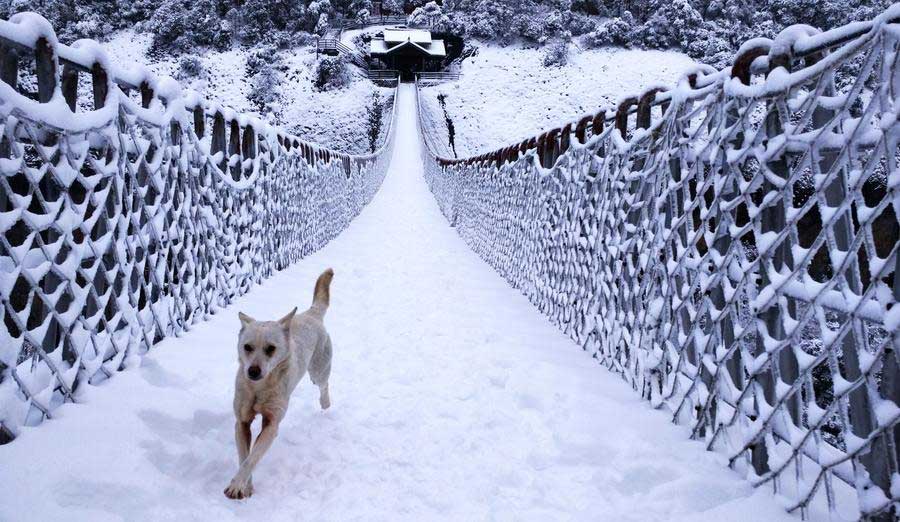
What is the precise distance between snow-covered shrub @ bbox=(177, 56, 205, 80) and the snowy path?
5386cm

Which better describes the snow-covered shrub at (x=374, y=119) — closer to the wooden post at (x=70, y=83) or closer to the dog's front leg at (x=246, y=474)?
the wooden post at (x=70, y=83)

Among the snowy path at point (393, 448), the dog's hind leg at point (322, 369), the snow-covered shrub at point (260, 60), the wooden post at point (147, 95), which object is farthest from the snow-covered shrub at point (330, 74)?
the dog's hind leg at point (322, 369)

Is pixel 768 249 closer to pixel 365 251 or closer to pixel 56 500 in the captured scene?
pixel 56 500

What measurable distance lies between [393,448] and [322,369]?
64 centimetres

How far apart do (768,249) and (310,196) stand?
7541 mm

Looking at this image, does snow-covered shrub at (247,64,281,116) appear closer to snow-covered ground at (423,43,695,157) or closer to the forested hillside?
the forested hillside

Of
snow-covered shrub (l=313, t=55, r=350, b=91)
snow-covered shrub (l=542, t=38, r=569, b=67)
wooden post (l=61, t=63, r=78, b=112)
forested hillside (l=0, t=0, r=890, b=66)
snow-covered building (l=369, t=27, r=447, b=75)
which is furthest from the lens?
snow-covered building (l=369, t=27, r=447, b=75)

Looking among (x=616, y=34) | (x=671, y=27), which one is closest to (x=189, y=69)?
(x=616, y=34)

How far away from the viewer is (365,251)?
8.78m

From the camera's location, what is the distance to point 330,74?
47.9m

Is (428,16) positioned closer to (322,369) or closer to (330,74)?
(330,74)

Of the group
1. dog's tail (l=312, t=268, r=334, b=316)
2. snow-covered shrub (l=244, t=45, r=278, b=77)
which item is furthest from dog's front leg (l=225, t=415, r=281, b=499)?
snow-covered shrub (l=244, t=45, r=278, b=77)

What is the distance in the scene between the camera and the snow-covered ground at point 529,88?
4169 centimetres

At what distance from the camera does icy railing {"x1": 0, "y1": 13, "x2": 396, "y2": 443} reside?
82.4 inches
